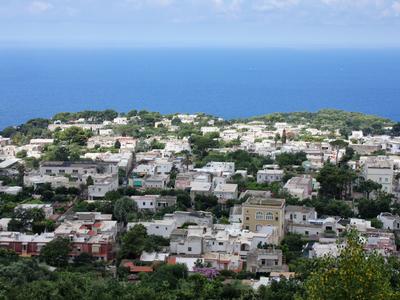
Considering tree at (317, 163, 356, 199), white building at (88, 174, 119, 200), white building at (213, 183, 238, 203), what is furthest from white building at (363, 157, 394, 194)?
white building at (88, 174, 119, 200)

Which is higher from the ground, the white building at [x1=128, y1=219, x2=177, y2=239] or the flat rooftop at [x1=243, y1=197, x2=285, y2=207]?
the flat rooftop at [x1=243, y1=197, x2=285, y2=207]

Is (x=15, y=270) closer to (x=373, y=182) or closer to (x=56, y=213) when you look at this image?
(x=56, y=213)

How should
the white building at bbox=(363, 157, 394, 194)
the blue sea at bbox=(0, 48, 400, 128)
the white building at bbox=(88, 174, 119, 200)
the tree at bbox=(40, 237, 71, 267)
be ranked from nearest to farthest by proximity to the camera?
1. the tree at bbox=(40, 237, 71, 267)
2. the white building at bbox=(88, 174, 119, 200)
3. the white building at bbox=(363, 157, 394, 194)
4. the blue sea at bbox=(0, 48, 400, 128)

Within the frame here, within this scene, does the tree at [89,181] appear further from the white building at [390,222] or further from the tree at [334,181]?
the white building at [390,222]

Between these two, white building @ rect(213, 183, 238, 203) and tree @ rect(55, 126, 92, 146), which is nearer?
white building @ rect(213, 183, 238, 203)

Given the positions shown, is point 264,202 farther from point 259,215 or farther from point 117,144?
point 117,144

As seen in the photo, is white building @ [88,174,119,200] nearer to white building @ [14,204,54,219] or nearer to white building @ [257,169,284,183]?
white building @ [14,204,54,219]
